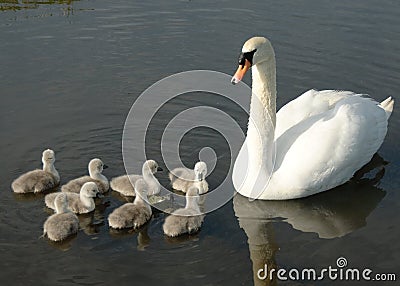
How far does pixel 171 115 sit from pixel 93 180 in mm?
2687

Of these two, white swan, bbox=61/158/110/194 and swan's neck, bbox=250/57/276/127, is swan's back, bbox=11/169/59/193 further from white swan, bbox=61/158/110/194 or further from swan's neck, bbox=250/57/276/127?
swan's neck, bbox=250/57/276/127

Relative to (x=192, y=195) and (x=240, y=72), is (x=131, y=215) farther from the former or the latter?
(x=240, y=72)

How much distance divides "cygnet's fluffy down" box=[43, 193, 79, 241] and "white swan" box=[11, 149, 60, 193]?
81 cm

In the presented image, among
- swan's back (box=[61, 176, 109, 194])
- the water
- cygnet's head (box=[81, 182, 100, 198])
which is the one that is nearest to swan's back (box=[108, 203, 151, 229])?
the water

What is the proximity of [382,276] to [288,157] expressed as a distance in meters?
2.17

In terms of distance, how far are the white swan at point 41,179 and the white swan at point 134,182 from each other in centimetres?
80

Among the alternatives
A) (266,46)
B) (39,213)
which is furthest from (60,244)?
(266,46)

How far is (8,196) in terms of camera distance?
8938 mm

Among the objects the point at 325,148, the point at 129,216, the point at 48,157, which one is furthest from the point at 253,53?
the point at 48,157

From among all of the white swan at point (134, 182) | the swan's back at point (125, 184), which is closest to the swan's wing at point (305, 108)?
the white swan at point (134, 182)

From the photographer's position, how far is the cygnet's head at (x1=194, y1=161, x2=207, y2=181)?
888 centimetres

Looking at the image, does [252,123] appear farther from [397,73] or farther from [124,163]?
[397,73]

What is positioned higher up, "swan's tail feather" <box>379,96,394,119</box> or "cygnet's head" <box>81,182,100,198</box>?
"swan's tail feather" <box>379,96,394,119</box>

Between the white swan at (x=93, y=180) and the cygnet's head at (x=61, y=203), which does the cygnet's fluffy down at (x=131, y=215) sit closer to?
the cygnet's head at (x=61, y=203)
